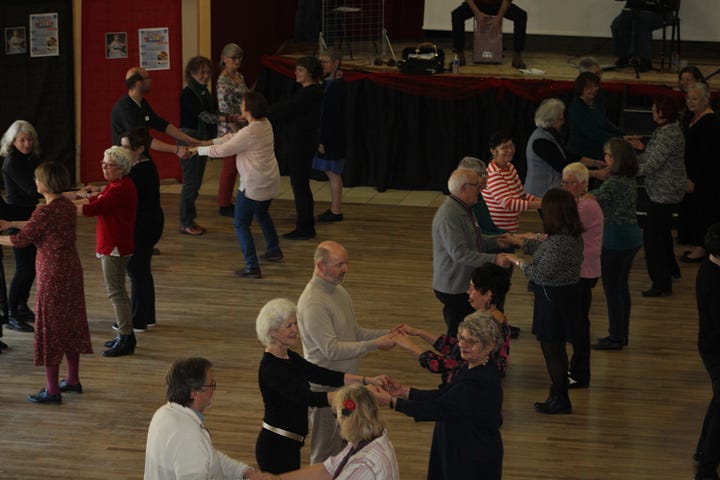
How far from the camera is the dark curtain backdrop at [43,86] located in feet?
37.1

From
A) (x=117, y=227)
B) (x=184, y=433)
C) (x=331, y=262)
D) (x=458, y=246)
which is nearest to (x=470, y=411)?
(x=331, y=262)

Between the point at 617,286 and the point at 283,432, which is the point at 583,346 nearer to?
the point at 617,286

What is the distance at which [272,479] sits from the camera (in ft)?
15.0

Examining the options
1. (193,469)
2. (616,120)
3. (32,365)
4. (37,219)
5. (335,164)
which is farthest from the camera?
(616,120)

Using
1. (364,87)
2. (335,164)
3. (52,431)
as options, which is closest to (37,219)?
(52,431)

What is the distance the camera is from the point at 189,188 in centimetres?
1026

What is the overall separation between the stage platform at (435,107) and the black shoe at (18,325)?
4.73 metres

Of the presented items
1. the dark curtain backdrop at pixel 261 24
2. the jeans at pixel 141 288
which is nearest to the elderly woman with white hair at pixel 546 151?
the jeans at pixel 141 288

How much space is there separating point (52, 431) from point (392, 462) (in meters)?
2.89

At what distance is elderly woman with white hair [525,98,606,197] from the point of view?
852 cm

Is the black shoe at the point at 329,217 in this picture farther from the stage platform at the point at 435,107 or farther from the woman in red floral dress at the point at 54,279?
the woman in red floral dress at the point at 54,279

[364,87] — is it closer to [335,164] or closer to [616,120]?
[335,164]

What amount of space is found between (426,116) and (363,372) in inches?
197

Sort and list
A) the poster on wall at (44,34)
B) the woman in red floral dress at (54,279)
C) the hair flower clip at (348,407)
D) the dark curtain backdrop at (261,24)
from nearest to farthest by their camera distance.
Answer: the hair flower clip at (348,407), the woman in red floral dress at (54,279), the poster on wall at (44,34), the dark curtain backdrop at (261,24)
